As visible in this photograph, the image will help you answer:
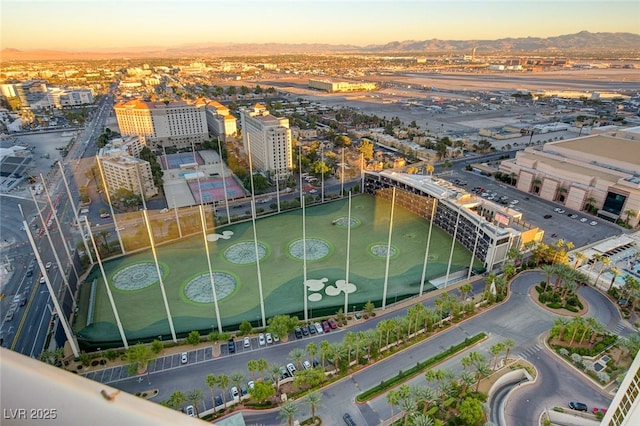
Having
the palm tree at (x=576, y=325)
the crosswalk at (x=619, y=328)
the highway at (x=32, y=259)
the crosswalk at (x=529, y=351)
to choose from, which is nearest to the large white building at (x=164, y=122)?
the highway at (x=32, y=259)

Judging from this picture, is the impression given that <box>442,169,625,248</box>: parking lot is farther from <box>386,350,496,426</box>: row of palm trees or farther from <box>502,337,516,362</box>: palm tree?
<box>386,350,496,426</box>: row of palm trees

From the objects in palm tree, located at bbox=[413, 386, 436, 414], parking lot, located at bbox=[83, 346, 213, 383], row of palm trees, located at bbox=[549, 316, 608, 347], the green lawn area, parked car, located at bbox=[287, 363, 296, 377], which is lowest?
parking lot, located at bbox=[83, 346, 213, 383]

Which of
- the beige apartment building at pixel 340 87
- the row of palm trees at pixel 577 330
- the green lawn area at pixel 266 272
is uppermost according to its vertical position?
the beige apartment building at pixel 340 87

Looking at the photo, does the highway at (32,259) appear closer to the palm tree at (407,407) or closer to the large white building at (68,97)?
the palm tree at (407,407)

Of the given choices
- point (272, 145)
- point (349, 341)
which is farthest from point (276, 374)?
point (272, 145)

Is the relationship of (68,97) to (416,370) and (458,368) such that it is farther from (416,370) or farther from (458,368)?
(458,368)

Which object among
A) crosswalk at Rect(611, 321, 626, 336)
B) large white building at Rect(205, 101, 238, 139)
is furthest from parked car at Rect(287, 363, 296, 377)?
large white building at Rect(205, 101, 238, 139)
